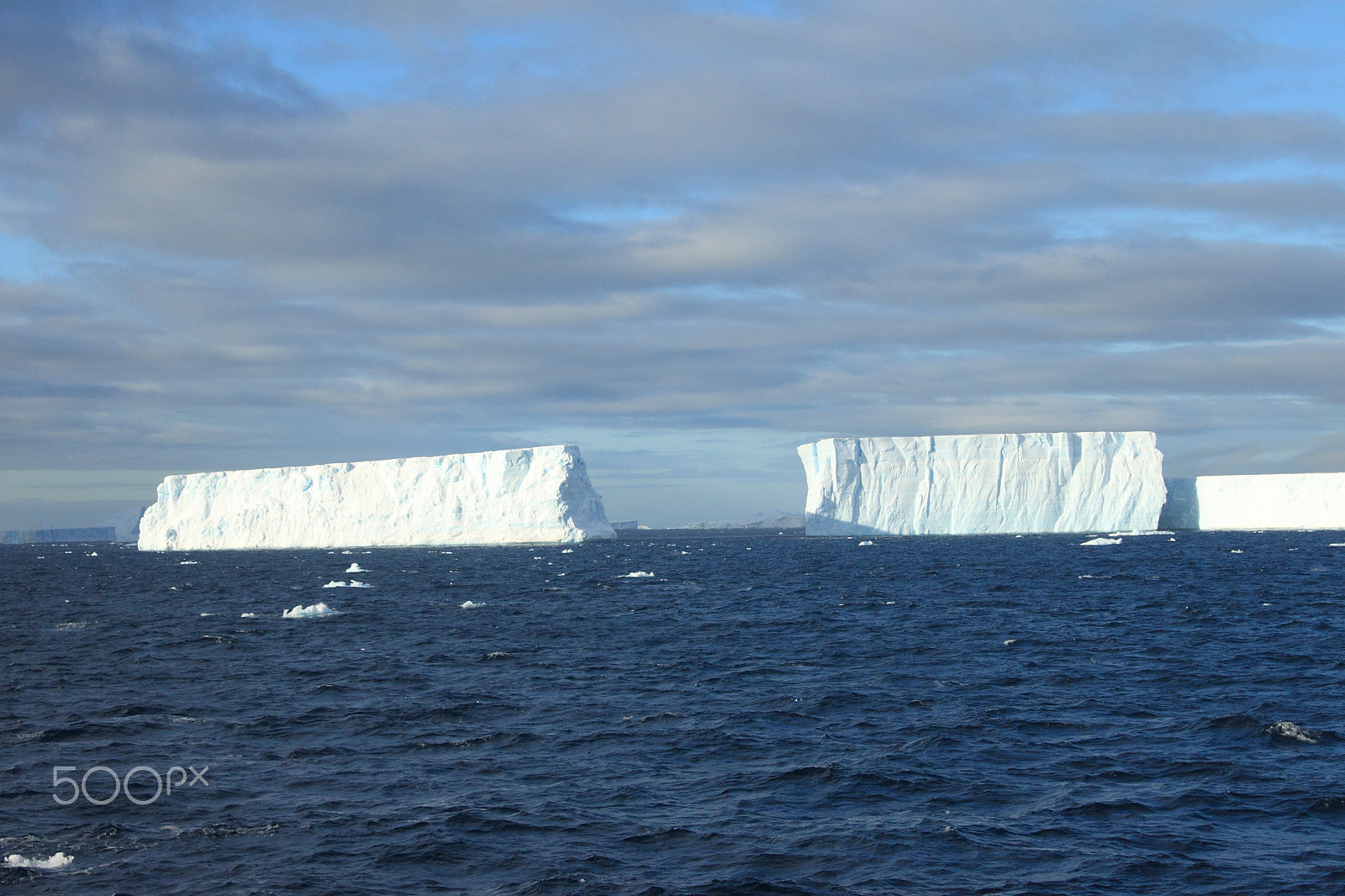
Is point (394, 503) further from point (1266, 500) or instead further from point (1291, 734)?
point (1291, 734)

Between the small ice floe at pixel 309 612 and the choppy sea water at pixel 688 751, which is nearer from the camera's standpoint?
the choppy sea water at pixel 688 751

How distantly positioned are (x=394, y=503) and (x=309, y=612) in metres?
46.3

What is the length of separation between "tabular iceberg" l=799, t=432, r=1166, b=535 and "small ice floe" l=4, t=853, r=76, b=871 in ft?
225

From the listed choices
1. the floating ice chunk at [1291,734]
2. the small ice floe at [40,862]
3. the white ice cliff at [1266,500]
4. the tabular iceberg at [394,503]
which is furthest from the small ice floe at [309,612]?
the white ice cliff at [1266,500]

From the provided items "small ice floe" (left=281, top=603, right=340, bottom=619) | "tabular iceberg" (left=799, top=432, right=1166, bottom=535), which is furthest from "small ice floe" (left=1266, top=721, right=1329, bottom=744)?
"tabular iceberg" (left=799, top=432, right=1166, bottom=535)

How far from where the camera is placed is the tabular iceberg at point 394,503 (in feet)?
232

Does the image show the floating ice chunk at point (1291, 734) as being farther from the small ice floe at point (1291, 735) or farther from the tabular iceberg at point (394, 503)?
the tabular iceberg at point (394, 503)

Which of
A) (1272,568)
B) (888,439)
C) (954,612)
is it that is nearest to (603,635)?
(954,612)

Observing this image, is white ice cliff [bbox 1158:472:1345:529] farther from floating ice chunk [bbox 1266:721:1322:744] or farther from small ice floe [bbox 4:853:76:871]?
small ice floe [bbox 4:853:76:871]

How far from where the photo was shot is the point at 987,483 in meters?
74.6

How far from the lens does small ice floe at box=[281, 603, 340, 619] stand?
28.3 metres

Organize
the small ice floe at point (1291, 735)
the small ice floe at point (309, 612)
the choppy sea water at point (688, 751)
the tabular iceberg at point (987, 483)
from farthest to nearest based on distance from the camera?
the tabular iceberg at point (987, 483)
the small ice floe at point (309, 612)
the small ice floe at point (1291, 735)
the choppy sea water at point (688, 751)

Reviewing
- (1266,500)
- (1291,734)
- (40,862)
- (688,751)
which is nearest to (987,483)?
(1266,500)

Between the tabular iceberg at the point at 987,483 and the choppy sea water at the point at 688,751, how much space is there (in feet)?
150
